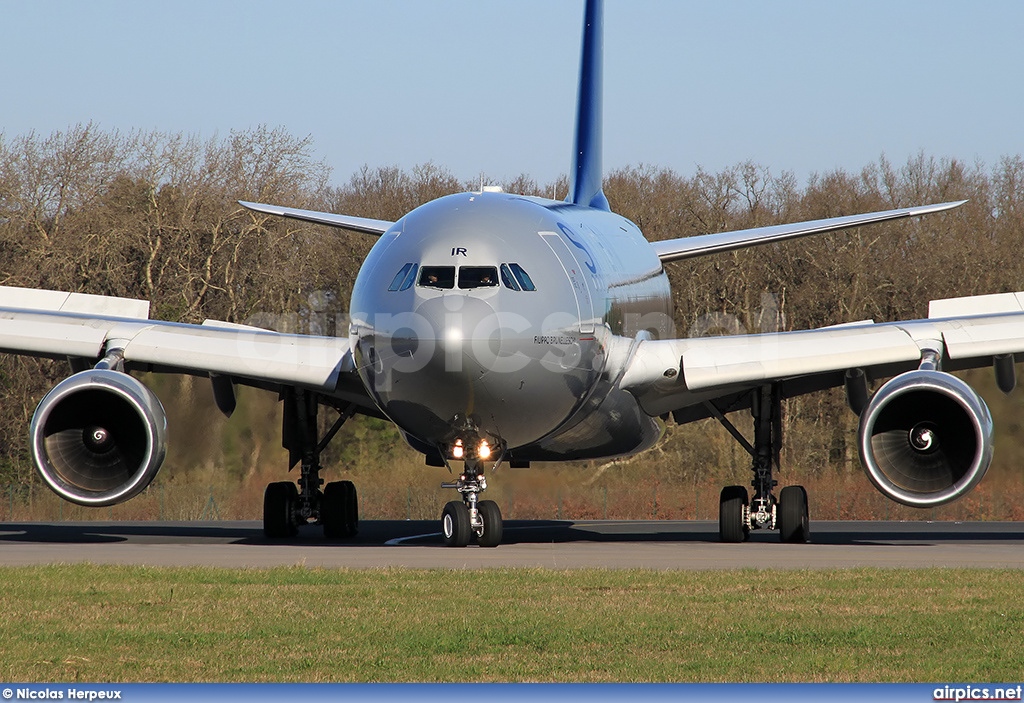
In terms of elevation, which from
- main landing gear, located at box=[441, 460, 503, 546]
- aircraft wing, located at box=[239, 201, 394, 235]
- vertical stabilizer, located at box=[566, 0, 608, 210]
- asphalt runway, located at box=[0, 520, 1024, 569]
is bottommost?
asphalt runway, located at box=[0, 520, 1024, 569]

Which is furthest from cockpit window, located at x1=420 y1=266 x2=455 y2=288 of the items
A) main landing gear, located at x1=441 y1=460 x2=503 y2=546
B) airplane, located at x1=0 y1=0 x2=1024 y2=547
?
main landing gear, located at x1=441 y1=460 x2=503 y2=546

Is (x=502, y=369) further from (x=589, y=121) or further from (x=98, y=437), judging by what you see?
(x=589, y=121)

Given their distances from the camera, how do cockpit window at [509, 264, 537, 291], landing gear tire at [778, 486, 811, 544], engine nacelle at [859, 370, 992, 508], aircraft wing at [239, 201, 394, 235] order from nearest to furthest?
cockpit window at [509, 264, 537, 291], engine nacelle at [859, 370, 992, 508], landing gear tire at [778, 486, 811, 544], aircraft wing at [239, 201, 394, 235]

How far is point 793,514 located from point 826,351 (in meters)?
2.49

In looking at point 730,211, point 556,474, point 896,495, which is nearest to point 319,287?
point 730,211

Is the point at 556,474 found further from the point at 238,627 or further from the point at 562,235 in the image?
the point at 238,627

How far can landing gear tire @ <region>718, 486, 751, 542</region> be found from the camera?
19109 millimetres

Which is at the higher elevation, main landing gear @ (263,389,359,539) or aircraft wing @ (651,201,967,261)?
aircraft wing @ (651,201,967,261)

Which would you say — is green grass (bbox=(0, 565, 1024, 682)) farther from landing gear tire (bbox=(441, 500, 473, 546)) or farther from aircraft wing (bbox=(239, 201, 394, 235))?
aircraft wing (bbox=(239, 201, 394, 235))

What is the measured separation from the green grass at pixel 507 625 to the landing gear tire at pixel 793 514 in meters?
5.94

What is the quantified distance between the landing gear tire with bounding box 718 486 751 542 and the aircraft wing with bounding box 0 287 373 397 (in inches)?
182

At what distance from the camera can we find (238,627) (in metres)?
9.49

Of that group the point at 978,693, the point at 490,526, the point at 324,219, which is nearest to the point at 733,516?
the point at 490,526

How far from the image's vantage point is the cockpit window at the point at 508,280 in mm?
14906
